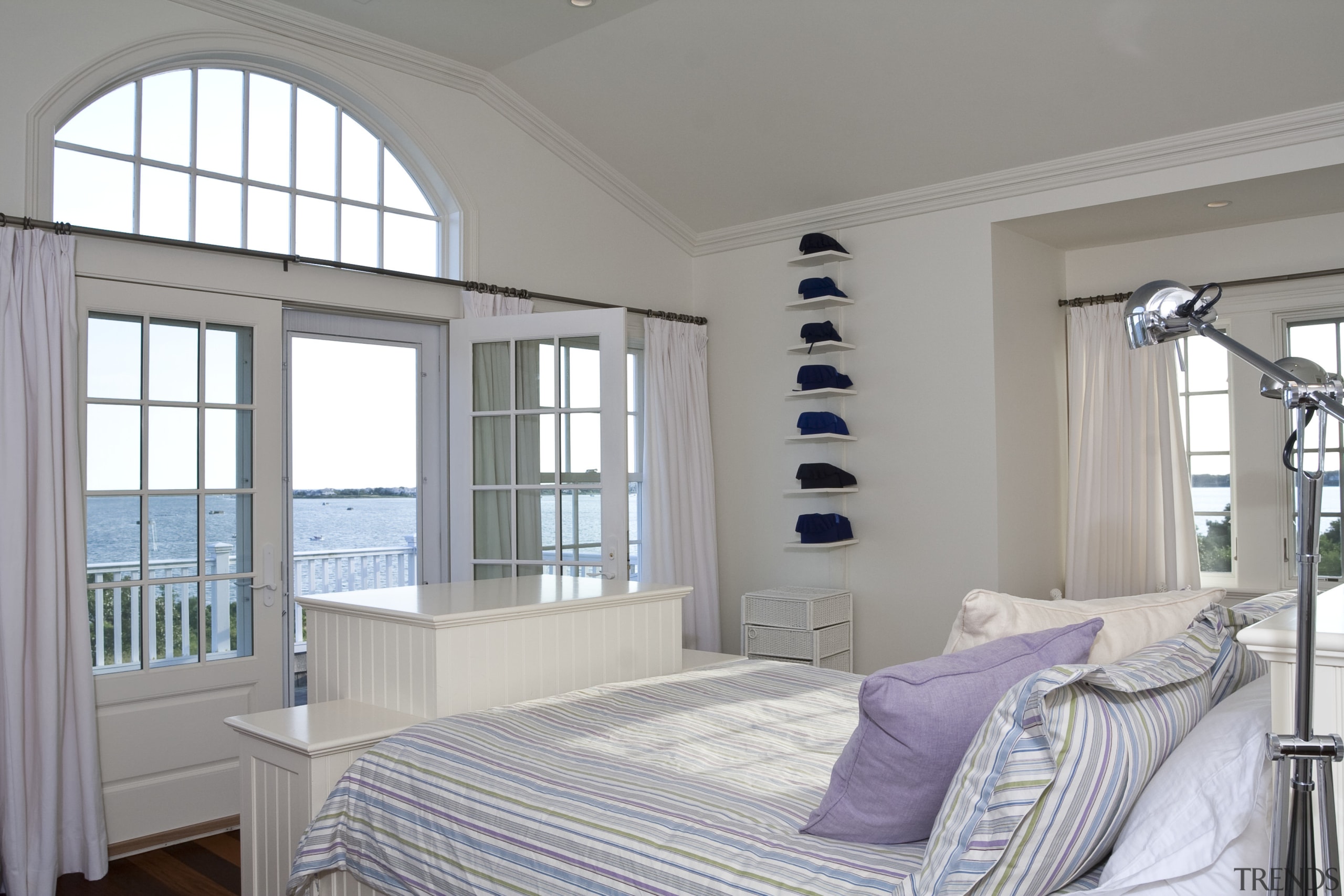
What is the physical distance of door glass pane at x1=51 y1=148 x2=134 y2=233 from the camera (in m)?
3.32

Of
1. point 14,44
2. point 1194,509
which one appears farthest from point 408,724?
point 1194,509

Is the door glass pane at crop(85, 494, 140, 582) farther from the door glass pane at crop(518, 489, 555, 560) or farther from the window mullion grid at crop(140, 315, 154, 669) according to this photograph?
the door glass pane at crop(518, 489, 555, 560)

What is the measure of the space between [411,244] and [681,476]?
1843 millimetres

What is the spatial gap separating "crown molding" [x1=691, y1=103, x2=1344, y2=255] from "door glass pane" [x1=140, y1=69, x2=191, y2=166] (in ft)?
8.92

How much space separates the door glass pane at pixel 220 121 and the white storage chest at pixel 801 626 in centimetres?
294

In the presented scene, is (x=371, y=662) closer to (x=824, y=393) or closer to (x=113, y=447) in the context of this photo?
(x=113, y=447)

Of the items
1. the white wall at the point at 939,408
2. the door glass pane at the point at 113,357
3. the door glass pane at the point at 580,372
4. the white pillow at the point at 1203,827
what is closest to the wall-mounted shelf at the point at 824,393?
the white wall at the point at 939,408

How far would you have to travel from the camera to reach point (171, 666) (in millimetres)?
3422

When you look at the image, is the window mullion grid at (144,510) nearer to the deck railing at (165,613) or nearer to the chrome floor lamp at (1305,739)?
the deck railing at (165,613)

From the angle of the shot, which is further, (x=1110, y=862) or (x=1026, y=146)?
(x=1026, y=146)

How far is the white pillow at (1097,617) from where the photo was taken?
179cm

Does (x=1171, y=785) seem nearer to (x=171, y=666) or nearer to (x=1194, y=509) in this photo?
(x=171, y=666)

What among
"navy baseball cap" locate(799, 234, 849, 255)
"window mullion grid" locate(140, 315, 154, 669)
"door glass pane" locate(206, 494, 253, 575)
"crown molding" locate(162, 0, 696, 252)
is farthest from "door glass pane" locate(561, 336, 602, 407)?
"window mullion grid" locate(140, 315, 154, 669)

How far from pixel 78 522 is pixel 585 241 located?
8.76ft
